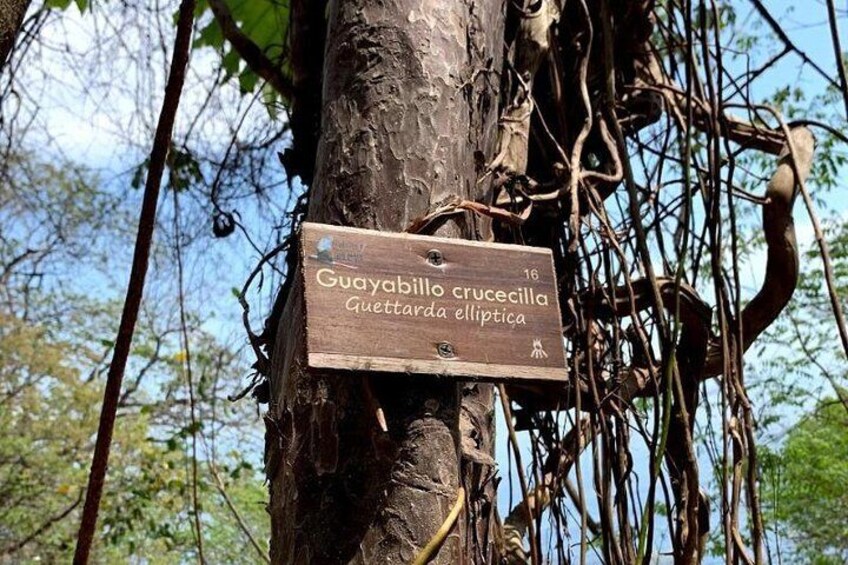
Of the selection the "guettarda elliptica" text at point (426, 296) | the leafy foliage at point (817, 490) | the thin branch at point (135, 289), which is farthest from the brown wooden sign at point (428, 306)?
the leafy foliage at point (817, 490)

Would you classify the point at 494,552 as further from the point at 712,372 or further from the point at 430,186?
the point at 712,372

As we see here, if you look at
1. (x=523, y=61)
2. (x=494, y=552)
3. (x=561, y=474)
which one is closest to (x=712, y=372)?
(x=561, y=474)

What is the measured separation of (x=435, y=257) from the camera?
71 cm

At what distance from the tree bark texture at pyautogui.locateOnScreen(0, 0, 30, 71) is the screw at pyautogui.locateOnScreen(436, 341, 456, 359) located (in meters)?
0.34

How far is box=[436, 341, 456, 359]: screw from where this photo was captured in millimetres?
672

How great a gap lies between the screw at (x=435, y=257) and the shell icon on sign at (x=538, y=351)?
10 cm

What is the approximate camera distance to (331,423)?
0.69 m

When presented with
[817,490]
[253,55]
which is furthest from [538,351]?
[817,490]

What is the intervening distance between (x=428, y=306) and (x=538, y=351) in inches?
3.9

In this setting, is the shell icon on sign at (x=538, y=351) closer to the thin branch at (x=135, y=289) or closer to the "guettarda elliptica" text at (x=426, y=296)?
the "guettarda elliptica" text at (x=426, y=296)

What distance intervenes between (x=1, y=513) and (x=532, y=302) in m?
5.12

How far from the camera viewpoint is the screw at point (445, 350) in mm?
672

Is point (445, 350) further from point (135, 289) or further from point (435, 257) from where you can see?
point (135, 289)

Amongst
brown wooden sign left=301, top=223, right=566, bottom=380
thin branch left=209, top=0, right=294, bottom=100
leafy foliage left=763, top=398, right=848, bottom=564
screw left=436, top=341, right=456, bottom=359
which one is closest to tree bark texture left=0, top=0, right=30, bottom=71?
brown wooden sign left=301, top=223, right=566, bottom=380
